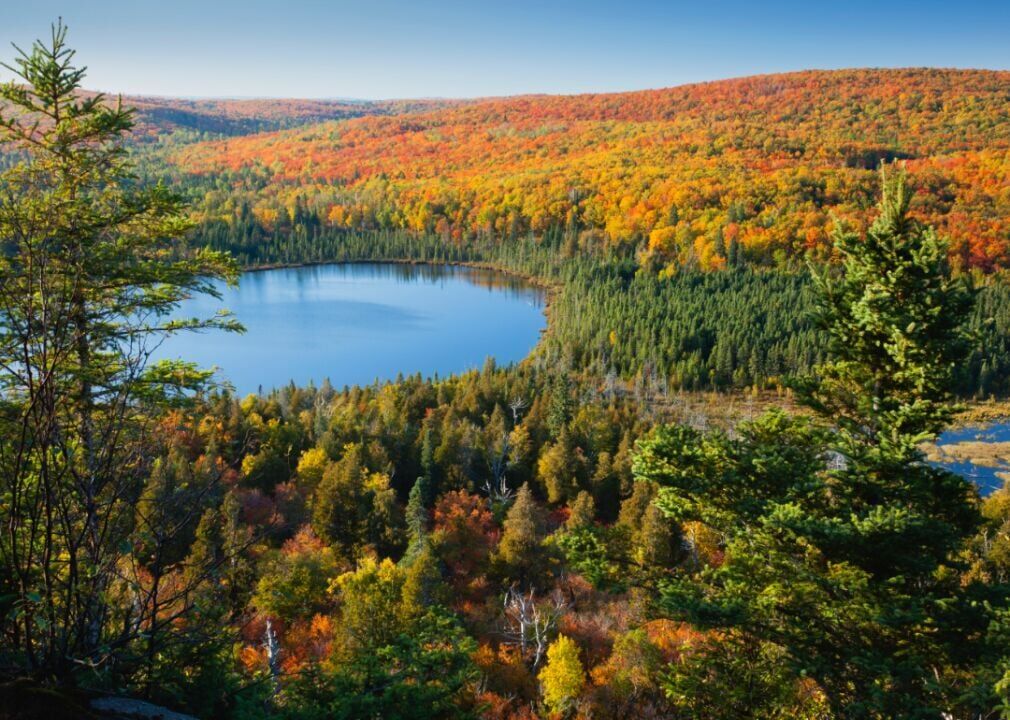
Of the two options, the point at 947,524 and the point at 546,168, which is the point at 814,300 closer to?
the point at 947,524

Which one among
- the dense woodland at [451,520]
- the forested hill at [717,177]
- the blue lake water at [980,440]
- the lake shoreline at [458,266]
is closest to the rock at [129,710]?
the dense woodland at [451,520]

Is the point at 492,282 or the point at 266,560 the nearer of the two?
the point at 266,560

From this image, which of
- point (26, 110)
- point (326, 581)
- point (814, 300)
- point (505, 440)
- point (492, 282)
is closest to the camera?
point (814, 300)

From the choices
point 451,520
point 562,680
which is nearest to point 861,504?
point 562,680

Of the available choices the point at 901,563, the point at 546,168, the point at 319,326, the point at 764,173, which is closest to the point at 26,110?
the point at 901,563

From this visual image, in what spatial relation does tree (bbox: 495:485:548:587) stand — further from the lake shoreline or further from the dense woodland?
the lake shoreline

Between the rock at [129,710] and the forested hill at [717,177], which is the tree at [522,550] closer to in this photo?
the rock at [129,710]

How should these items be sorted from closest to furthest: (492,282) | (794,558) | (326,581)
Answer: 1. (794,558)
2. (326,581)
3. (492,282)

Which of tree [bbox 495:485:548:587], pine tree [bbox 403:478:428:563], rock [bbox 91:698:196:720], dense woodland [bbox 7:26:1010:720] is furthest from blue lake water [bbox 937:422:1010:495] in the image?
rock [bbox 91:698:196:720]
